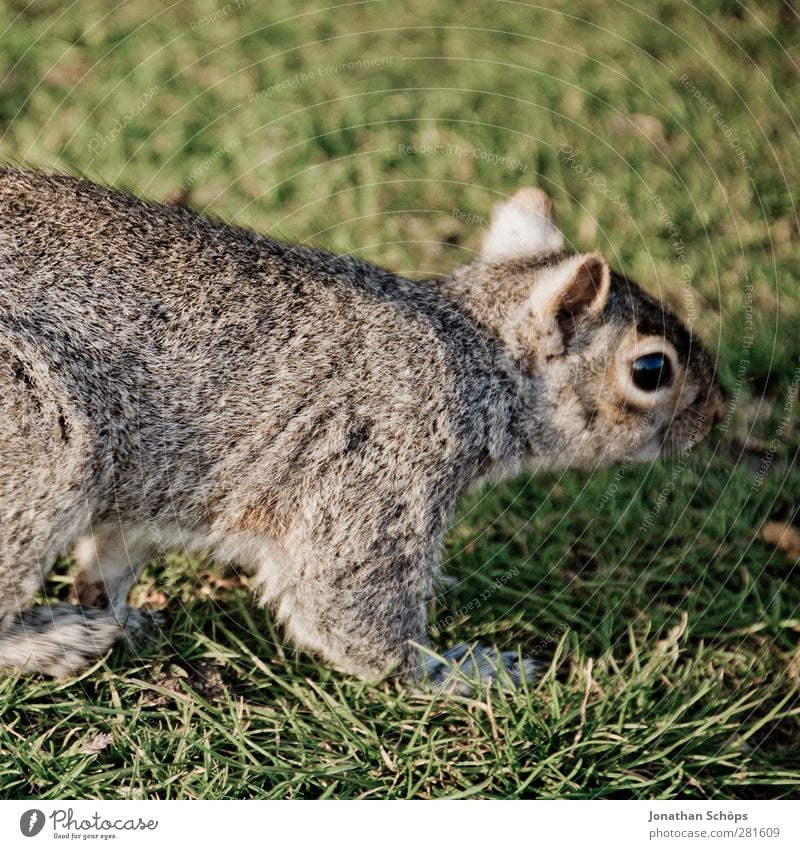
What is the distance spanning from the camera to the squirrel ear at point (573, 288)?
8.68 feet

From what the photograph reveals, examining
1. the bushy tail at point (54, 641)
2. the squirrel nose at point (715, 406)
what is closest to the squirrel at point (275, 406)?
the bushy tail at point (54, 641)

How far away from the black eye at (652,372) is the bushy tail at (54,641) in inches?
66.9

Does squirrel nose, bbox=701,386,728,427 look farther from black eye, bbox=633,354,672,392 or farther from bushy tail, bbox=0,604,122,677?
bushy tail, bbox=0,604,122,677

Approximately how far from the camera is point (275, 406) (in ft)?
8.22

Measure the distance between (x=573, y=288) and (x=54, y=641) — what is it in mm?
1740

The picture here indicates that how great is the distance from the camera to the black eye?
9.43 ft

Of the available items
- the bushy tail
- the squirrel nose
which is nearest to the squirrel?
the bushy tail

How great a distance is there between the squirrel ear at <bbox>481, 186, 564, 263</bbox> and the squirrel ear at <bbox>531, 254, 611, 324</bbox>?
0.90ft

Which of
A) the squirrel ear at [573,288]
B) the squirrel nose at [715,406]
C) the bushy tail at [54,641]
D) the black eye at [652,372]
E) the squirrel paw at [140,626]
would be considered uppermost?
the squirrel ear at [573,288]

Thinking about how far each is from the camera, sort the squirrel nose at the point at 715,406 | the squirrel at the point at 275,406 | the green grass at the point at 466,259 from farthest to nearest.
A: the squirrel nose at the point at 715,406, the green grass at the point at 466,259, the squirrel at the point at 275,406

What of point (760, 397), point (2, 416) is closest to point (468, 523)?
point (760, 397)

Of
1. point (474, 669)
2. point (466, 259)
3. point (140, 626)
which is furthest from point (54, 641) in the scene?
point (466, 259)

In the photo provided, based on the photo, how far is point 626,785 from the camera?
2.43m

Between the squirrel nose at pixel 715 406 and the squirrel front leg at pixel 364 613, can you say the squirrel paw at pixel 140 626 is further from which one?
the squirrel nose at pixel 715 406
